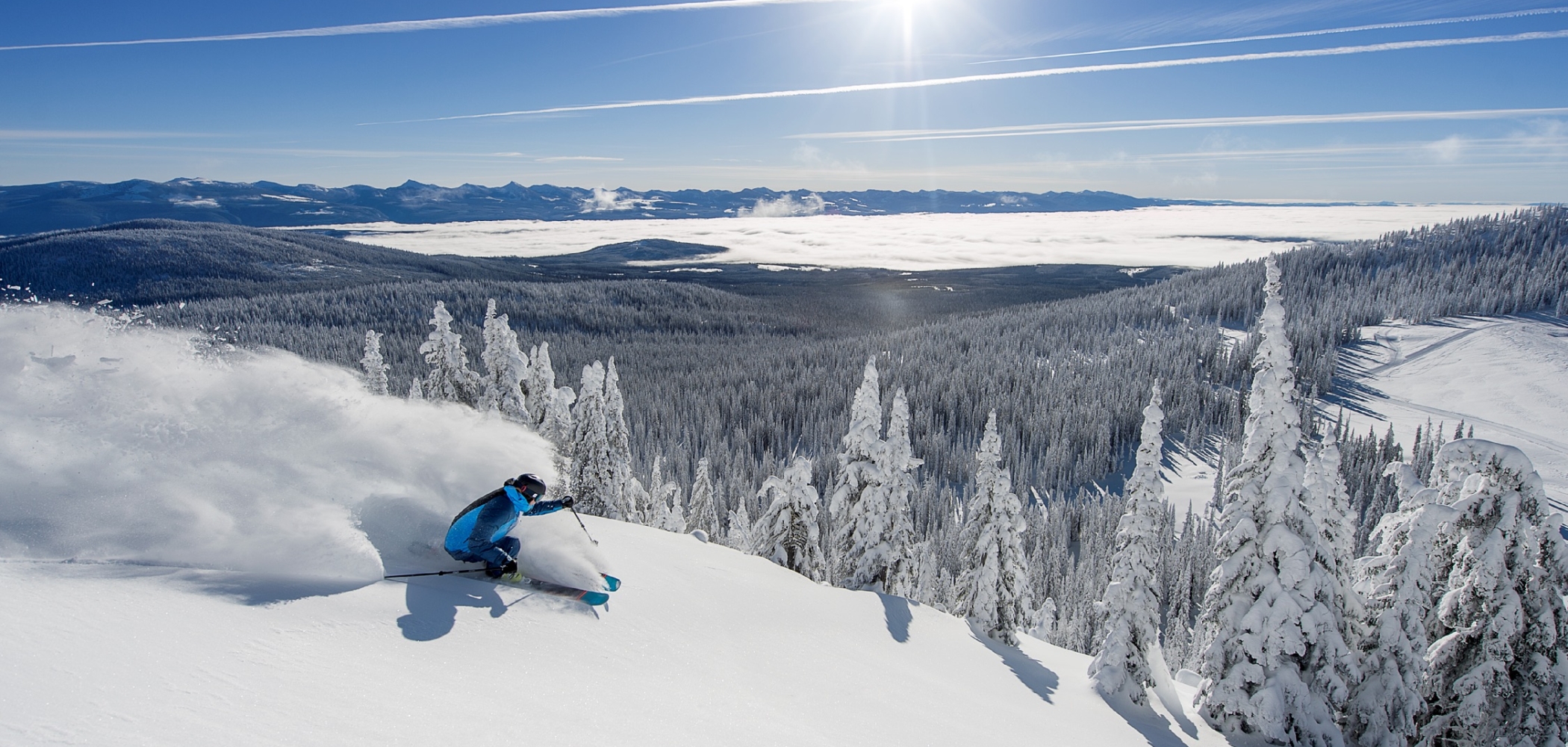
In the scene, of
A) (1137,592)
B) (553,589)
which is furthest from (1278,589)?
(553,589)

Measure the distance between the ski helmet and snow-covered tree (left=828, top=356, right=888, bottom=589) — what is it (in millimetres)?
13549

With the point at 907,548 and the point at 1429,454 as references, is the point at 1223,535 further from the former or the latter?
the point at 1429,454

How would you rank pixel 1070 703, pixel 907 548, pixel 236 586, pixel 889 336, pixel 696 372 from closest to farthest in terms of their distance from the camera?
1. pixel 236 586
2. pixel 1070 703
3. pixel 907 548
4. pixel 696 372
5. pixel 889 336

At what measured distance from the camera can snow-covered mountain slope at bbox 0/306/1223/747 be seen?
597 centimetres

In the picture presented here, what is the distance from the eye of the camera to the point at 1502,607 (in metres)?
15.6

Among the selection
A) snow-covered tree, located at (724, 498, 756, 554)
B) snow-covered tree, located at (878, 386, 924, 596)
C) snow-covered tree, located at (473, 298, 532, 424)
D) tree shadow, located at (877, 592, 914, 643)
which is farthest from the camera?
snow-covered tree, located at (724, 498, 756, 554)

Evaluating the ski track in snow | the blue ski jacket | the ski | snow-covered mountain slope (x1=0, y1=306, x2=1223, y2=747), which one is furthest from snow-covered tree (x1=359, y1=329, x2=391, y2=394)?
the ski

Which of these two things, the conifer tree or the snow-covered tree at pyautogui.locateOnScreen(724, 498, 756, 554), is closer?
the conifer tree

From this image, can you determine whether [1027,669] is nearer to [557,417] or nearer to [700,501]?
[557,417]

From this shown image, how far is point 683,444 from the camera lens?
91.6 meters

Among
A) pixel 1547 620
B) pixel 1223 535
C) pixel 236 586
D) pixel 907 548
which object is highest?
pixel 236 586

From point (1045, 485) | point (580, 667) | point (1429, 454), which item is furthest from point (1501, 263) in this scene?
point (580, 667)

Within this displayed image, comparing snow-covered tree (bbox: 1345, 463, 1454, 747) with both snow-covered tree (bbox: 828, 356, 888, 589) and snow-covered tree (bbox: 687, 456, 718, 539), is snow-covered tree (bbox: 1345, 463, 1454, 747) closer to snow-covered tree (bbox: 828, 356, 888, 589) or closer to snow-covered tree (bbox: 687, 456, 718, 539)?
snow-covered tree (bbox: 828, 356, 888, 589)

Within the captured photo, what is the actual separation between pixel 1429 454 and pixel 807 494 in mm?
80839
